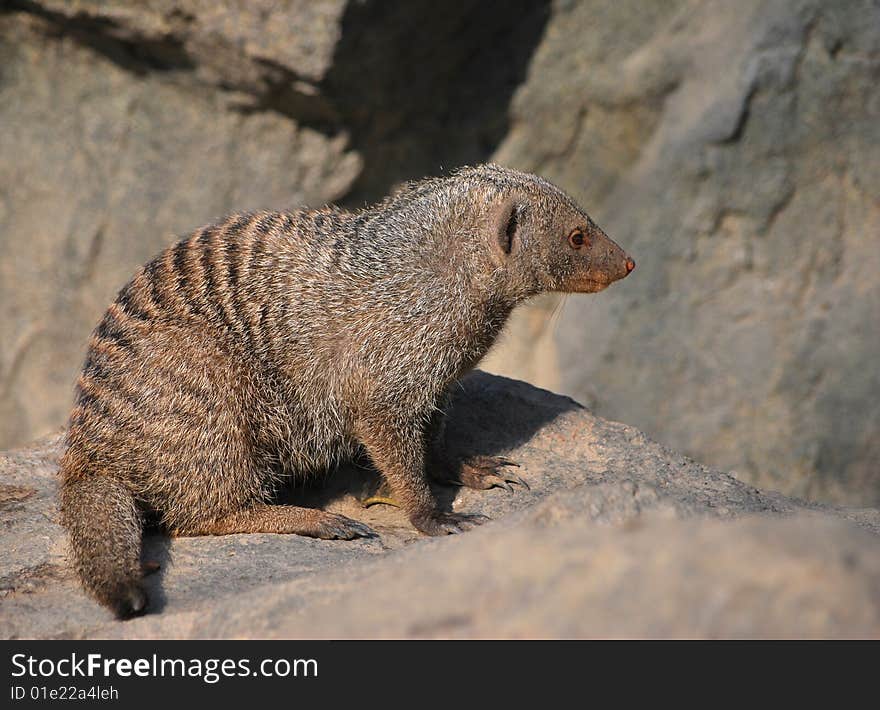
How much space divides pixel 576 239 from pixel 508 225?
276 millimetres

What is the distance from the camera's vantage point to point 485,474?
150 inches

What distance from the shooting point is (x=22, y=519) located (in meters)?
3.54

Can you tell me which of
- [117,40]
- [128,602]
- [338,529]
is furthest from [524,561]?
[117,40]

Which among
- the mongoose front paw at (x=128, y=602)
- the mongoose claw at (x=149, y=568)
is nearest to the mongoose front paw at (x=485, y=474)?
the mongoose claw at (x=149, y=568)

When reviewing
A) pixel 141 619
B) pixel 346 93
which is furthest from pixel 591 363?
pixel 141 619

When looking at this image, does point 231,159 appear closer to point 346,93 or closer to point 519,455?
point 346,93

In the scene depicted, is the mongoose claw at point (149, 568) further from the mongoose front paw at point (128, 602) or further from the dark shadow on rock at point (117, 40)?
the dark shadow on rock at point (117, 40)

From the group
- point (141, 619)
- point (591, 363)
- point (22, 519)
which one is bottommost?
point (22, 519)

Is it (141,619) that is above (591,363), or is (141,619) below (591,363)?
below

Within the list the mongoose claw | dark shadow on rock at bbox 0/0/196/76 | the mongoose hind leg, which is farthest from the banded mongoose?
dark shadow on rock at bbox 0/0/196/76

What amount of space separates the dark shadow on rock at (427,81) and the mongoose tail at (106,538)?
315 cm

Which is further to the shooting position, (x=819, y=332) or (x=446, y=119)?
(x=446, y=119)

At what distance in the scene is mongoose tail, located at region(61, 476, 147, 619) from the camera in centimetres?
287

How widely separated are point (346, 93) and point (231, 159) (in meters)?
0.85
